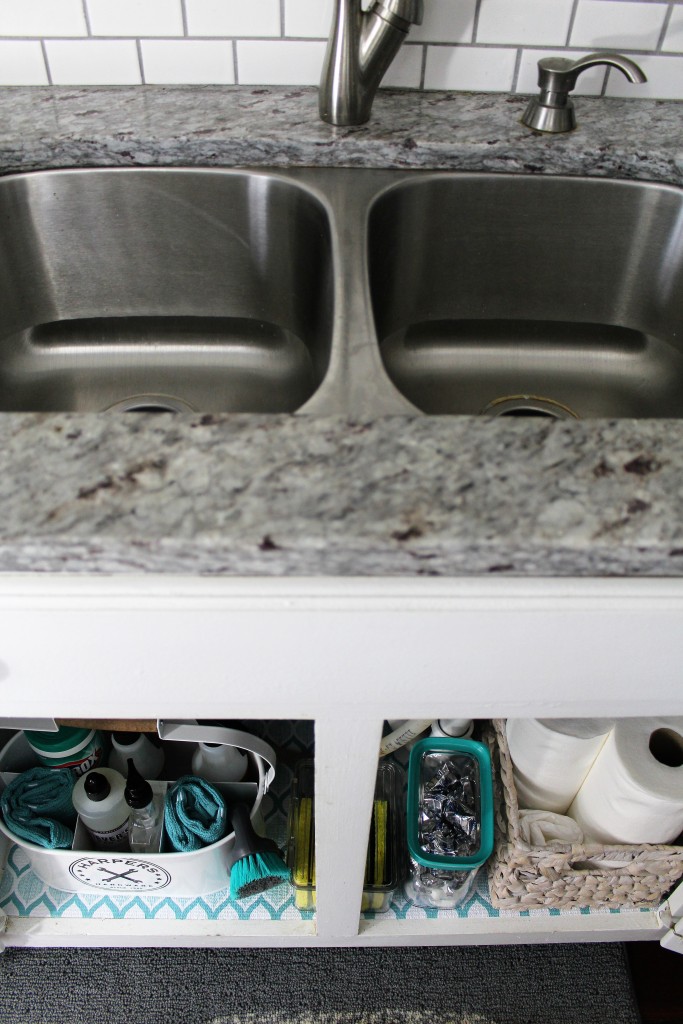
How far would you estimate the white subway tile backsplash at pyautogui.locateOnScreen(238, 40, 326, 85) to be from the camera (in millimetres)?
933

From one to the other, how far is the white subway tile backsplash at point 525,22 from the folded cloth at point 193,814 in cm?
98

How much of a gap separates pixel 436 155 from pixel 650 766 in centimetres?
72

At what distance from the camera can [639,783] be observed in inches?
34.7

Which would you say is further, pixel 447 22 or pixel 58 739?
pixel 58 739

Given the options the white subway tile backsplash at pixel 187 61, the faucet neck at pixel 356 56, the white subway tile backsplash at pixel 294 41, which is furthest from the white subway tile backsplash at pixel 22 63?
the faucet neck at pixel 356 56

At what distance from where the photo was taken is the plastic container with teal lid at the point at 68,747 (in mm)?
1030

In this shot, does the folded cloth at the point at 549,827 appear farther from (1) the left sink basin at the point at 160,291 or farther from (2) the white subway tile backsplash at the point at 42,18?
(2) the white subway tile backsplash at the point at 42,18

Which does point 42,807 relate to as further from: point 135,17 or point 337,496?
point 135,17

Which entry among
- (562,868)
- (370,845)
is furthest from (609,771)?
(370,845)

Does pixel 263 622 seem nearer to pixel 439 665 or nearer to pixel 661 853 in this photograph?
pixel 439 665

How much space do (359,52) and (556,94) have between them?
0.73ft

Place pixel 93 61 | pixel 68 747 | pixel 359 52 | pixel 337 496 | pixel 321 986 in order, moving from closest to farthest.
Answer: pixel 337 496
pixel 359 52
pixel 93 61
pixel 68 747
pixel 321 986

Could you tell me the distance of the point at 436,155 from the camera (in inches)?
34.7

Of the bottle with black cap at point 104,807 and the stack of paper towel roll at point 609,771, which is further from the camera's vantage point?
the bottle with black cap at point 104,807
